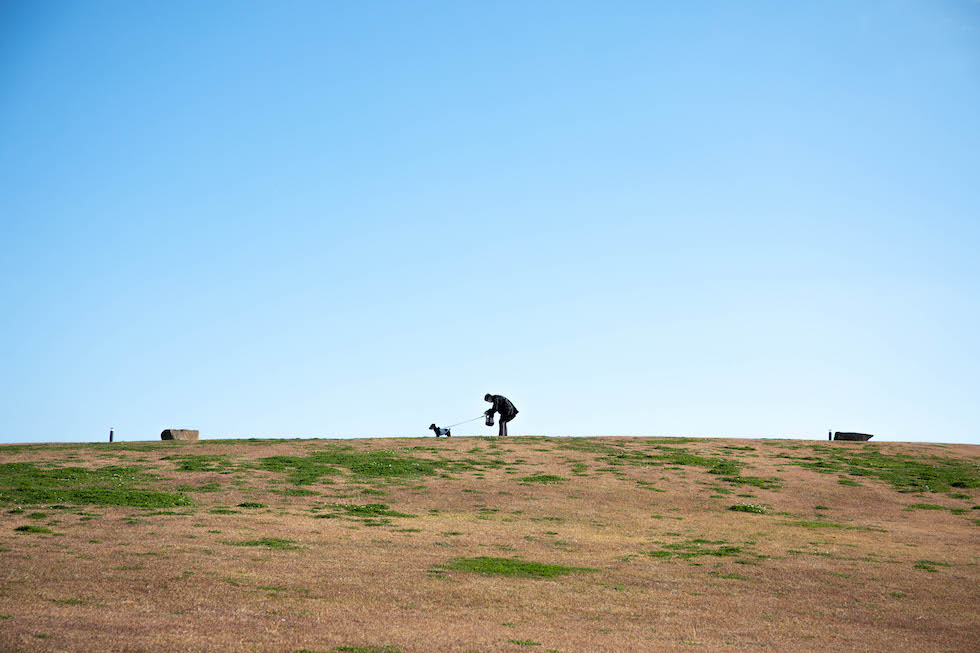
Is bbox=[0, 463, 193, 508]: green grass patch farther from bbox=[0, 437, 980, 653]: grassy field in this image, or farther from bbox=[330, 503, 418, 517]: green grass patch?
bbox=[330, 503, 418, 517]: green grass patch

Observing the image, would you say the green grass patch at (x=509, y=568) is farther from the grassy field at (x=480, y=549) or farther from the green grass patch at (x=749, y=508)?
the green grass patch at (x=749, y=508)

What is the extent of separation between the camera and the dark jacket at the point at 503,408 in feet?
163

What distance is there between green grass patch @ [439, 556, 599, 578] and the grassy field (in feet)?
0.32

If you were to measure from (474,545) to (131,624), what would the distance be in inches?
424

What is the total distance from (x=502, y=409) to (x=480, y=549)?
26.9m

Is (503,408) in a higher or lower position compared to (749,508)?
higher

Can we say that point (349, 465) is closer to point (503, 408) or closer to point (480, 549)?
point (503, 408)

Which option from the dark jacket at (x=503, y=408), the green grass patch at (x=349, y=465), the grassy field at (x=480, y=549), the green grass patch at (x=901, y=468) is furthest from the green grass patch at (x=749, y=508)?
the dark jacket at (x=503, y=408)

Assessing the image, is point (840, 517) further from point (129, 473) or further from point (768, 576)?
point (129, 473)

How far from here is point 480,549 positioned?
75.4 feet

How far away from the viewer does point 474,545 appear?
23531 millimetres

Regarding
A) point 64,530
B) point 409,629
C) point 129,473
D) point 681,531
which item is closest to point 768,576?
point 681,531

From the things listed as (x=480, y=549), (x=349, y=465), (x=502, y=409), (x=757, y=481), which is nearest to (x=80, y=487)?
(x=349, y=465)

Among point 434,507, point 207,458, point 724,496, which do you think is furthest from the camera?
point 207,458
